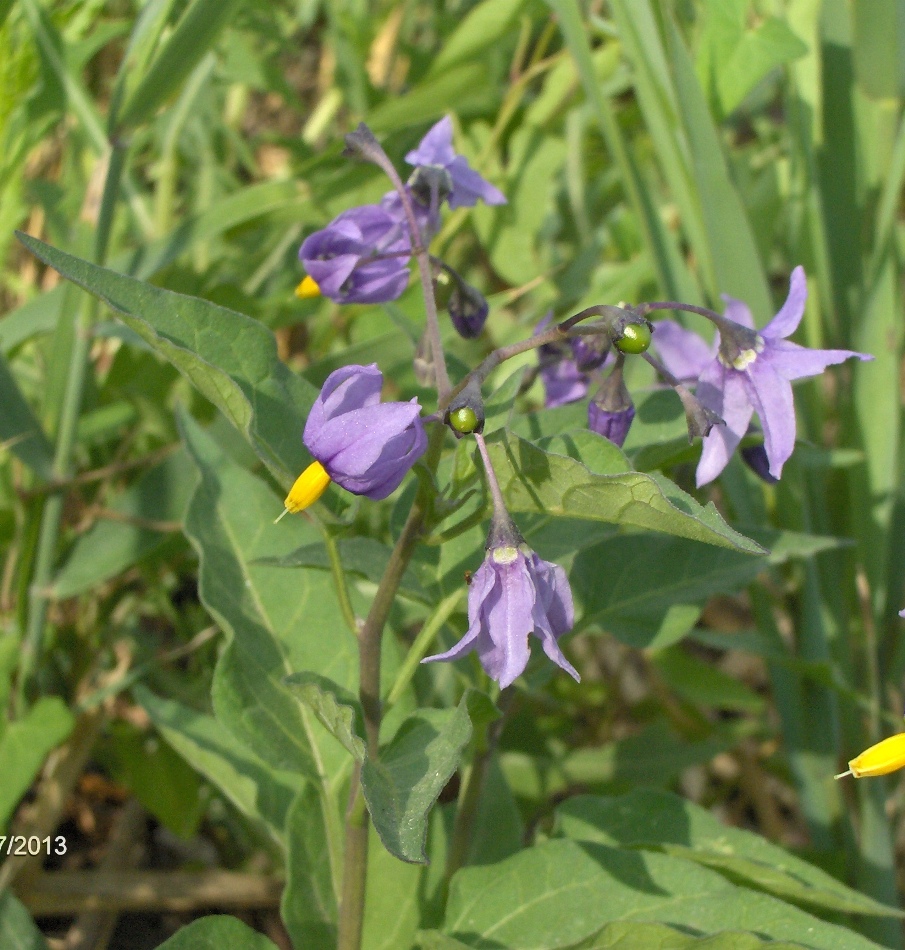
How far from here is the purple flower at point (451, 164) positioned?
130 centimetres

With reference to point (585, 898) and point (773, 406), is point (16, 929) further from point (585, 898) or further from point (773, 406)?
point (773, 406)

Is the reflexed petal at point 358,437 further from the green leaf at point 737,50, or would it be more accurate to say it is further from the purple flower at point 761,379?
the green leaf at point 737,50

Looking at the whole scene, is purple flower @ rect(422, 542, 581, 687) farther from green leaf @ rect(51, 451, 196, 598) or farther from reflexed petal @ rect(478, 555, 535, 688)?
green leaf @ rect(51, 451, 196, 598)

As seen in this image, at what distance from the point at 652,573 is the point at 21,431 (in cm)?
102

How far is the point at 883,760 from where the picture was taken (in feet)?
2.90

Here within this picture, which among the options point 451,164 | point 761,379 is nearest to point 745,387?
point 761,379

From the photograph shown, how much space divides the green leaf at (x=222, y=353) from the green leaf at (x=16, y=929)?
767 millimetres

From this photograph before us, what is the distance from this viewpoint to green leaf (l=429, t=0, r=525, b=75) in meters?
2.27

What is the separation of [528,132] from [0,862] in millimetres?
1874

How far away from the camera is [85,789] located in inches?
82.3

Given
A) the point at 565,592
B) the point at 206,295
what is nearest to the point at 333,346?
the point at 206,295

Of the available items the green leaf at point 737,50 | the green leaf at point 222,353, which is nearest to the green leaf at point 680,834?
the green leaf at point 222,353

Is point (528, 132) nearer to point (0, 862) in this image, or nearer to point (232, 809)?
point (232, 809)

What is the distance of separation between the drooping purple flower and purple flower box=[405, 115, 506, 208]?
47 centimetres
